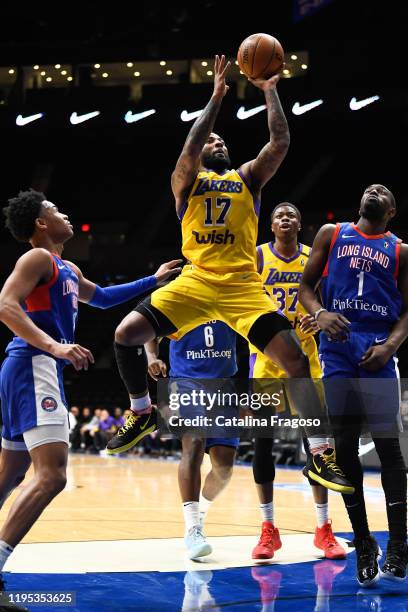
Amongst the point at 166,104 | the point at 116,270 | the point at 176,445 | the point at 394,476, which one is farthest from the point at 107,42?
the point at 394,476

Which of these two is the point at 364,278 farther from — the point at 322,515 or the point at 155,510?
the point at 155,510

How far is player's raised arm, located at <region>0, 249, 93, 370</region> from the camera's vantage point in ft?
12.7

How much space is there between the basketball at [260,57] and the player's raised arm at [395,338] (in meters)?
1.44

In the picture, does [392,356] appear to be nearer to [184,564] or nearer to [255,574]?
[255,574]

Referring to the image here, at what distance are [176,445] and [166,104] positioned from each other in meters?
10.6

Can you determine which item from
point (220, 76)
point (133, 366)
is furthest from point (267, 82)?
point (133, 366)

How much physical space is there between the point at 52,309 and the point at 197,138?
1.40 meters

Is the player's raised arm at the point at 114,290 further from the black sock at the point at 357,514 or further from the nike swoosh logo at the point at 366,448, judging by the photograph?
the nike swoosh logo at the point at 366,448

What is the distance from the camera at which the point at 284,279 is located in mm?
6410

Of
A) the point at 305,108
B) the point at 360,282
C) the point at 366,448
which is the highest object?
the point at 305,108

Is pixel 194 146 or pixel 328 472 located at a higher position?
pixel 194 146

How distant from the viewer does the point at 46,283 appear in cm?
423

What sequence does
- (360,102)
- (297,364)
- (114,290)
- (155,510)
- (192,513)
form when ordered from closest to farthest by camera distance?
(297,364) < (114,290) < (192,513) < (155,510) < (360,102)

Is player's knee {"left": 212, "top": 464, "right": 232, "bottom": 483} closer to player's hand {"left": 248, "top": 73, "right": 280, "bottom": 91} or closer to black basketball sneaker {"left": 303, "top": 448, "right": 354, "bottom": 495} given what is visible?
black basketball sneaker {"left": 303, "top": 448, "right": 354, "bottom": 495}
